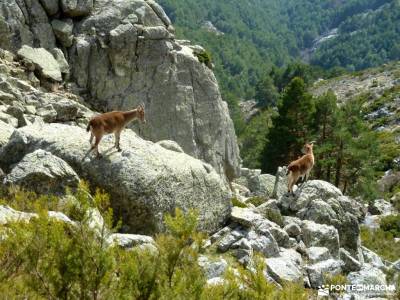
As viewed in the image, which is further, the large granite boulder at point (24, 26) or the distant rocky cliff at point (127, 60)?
the distant rocky cliff at point (127, 60)

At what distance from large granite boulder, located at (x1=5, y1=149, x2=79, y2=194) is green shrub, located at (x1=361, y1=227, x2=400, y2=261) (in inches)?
936

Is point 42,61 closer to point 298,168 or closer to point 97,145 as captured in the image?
point 97,145

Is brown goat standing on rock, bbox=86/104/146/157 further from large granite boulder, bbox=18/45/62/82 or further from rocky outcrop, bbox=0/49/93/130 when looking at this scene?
large granite boulder, bbox=18/45/62/82

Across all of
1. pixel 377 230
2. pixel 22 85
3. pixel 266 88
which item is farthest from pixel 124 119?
pixel 266 88

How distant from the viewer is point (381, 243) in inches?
1426

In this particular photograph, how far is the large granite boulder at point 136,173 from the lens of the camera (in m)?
16.0

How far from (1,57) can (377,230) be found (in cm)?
2973

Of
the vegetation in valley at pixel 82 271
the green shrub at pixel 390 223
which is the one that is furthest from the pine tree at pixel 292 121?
the vegetation in valley at pixel 82 271

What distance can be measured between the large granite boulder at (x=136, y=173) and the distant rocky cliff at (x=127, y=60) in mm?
10378

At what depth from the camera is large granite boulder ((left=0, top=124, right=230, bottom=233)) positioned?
1599 cm

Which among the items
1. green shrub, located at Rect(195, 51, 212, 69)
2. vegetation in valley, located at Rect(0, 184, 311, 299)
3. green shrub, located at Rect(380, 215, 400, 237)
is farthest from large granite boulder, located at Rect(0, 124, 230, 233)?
green shrub, located at Rect(380, 215, 400, 237)

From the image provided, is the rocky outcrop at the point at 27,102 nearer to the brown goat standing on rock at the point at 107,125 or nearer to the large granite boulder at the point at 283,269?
the brown goat standing on rock at the point at 107,125

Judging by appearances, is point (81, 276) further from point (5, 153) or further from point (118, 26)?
point (118, 26)

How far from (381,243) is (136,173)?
25569 mm
